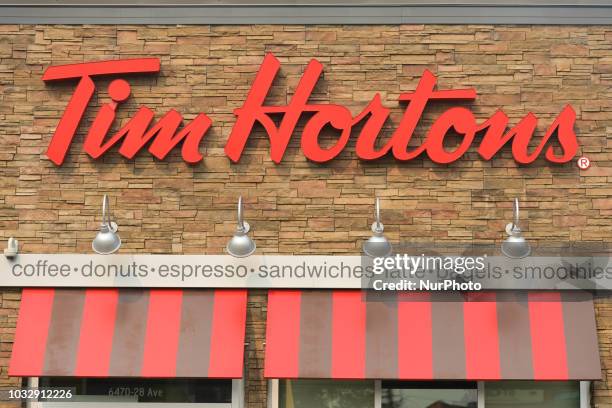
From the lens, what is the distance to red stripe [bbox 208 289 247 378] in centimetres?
1005

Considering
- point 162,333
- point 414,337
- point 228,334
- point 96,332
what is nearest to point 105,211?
point 96,332

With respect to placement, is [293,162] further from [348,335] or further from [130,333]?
[130,333]

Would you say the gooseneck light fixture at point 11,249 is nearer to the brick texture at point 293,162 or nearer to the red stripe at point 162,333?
the brick texture at point 293,162

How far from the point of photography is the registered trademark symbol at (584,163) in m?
10.7

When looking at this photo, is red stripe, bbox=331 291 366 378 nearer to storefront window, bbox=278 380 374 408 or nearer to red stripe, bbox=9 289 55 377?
storefront window, bbox=278 380 374 408

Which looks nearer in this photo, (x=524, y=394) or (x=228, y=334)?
(x=228, y=334)

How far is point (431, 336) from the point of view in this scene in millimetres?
10203

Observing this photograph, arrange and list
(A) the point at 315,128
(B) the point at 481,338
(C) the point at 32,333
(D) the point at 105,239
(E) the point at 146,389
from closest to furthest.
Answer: (D) the point at 105,239 → (B) the point at 481,338 → (C) the point at 32,333 → (E) the point at 146,389 → (A) the point at 315,128

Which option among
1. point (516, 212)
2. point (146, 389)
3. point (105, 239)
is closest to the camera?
point (105, 239)

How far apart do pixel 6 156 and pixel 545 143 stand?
22.2ft

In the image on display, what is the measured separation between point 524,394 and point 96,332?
17.1 feet

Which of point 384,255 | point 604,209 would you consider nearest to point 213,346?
point 384,255

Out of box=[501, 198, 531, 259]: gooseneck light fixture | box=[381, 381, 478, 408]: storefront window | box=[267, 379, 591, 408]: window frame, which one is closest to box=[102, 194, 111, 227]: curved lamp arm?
box=[267, 379, 591, 408]: window frame

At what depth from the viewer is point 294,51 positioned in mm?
10938
